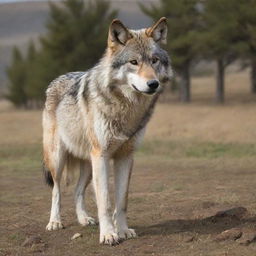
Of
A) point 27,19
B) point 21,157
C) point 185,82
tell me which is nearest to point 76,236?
point 21,157

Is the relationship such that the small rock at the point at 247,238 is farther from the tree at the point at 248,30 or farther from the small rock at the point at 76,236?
the tree at the point at 248,30

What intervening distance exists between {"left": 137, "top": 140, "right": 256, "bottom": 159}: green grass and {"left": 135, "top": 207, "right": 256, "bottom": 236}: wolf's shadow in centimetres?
1147

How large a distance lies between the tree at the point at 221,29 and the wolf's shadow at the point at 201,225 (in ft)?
94.2

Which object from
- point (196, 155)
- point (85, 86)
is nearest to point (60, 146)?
point (85, 86)

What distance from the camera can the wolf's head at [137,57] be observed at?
20.8 feet

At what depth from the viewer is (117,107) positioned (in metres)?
6.78

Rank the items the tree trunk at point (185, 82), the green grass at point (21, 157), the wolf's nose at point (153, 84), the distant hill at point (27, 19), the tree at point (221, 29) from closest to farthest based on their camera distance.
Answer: the wolf's nose at point (153, 84) < the green grass at point (21, 157) < the tree at point (221, 29) < the tree trunk at point (185, 82) < the distant hill at point (27, 19)

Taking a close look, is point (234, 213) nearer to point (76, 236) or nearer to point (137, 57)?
point (76, 236)

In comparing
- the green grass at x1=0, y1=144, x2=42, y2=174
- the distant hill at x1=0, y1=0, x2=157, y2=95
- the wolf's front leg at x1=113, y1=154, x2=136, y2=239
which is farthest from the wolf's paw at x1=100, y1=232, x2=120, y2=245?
the distant hill at x1=0, y1=0, x2=157, y2=95

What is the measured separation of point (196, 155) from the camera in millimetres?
20172

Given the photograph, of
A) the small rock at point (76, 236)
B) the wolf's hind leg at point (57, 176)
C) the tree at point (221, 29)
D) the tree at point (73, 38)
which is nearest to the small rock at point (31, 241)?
the small rock at point (76, 236)

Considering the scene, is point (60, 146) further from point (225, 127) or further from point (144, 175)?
point (225, 127)

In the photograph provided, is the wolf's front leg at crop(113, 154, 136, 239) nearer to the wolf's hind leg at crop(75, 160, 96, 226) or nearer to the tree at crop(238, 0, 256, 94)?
the wolf's hind leg at crop(75, 160, 96, 226)

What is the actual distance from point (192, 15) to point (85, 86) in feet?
114
